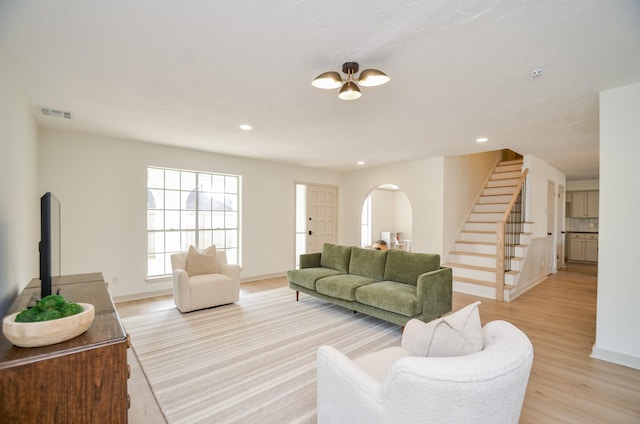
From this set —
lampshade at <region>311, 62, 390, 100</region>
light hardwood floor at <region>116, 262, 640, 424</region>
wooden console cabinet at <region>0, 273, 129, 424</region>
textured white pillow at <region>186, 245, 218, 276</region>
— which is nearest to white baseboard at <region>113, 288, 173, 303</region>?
light hardwood floor at <region>116, 262, 640, 424</region>

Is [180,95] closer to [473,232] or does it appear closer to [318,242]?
[318,242]

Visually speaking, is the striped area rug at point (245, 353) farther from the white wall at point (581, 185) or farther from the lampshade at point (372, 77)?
the white wall at point (581, 185)

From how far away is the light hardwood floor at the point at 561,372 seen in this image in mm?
1988

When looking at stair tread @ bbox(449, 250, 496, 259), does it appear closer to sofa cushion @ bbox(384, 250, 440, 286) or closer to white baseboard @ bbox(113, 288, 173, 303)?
sofa cushion @ bbox(384, 250, 440, 286)

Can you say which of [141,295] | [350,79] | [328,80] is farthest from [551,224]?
[141,295]

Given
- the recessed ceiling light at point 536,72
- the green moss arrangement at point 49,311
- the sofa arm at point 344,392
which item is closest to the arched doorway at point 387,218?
the recessed ceiling light at point 536,72

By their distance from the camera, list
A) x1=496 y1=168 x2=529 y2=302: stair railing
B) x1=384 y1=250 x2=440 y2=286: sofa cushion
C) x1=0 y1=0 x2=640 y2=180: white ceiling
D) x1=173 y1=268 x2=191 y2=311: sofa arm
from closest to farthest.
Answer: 1. x1=0 y1=0 x2=640 y2=180: white ceiling
2. x1=384 y1=250 x2=440 y2=286: sofa cushion
3. x1=173 y1=268 x2=191 y2=311: sofa arm
4. x1=496 y1=168 x2=529 y2=302: stair railing

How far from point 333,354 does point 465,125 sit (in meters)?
3.40

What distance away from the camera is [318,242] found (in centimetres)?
739

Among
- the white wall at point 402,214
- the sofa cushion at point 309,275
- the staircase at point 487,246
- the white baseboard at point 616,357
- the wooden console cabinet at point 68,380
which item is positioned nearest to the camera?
the wooden console cabinet at point 68,380

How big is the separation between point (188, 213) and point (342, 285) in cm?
328

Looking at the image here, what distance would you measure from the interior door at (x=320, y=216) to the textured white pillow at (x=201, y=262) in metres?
2.95

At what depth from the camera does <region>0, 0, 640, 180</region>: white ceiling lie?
1.65 meters

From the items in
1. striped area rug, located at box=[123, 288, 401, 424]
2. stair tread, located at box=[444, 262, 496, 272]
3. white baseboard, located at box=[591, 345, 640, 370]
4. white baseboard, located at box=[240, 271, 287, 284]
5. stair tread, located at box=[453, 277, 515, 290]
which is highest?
stair tread, located at box=[444, 262, 496, 272]
